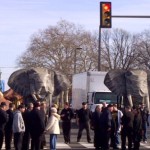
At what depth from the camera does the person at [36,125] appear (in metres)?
21.8

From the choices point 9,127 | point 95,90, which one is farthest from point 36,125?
point 95,90

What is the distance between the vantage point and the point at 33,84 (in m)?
34.0

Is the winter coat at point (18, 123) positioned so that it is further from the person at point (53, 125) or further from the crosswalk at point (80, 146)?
the crosswalk at point (80, 146)

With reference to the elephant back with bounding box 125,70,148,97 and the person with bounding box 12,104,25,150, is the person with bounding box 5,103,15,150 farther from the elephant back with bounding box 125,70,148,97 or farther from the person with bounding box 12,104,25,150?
the elephant back with bounding box 125,70,148,97

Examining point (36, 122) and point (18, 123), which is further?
point (18, 123)

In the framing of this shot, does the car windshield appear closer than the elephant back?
No

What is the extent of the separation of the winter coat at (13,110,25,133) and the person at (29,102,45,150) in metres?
0.31

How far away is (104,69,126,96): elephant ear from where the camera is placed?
34.4m

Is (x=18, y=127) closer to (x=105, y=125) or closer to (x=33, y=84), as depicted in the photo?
(x=105, y=125)

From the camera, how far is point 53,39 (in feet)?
299

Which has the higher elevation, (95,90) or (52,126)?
(95,90)

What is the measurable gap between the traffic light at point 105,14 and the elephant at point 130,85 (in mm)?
7484

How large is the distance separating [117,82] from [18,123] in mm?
13396

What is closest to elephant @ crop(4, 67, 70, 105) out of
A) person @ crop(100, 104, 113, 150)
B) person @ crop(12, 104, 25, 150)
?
person @ crop(100, 104, 113, 150)
